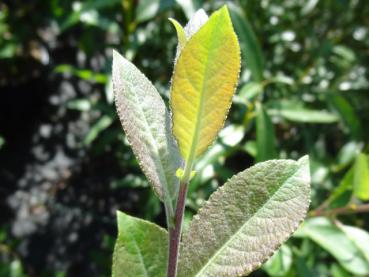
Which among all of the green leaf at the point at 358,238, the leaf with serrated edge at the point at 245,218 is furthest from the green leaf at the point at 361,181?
the leaf with serrated edge at the point at 245,218

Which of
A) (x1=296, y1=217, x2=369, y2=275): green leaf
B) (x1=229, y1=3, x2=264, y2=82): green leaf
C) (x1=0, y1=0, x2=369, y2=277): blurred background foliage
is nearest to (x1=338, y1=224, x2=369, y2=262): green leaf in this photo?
Result: (x1=0, y1=0, x2=369, y2=277): blurred background foliage

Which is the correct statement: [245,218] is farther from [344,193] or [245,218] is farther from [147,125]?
[344,193]

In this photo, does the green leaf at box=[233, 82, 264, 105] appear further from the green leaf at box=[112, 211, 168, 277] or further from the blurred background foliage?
the green leaf at box=[112, 211, 168, 277]

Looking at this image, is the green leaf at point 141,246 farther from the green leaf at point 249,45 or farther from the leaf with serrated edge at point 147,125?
the green leaf at point 249,45

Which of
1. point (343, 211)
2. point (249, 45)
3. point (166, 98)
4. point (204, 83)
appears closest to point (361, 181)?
point (343, 211)

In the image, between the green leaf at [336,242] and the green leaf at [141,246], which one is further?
the green leaf at [336,242]

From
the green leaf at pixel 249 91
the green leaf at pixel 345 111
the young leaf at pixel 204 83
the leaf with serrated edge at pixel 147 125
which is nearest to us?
the young leaf at pixel 204 83

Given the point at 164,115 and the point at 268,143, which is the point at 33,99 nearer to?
the point at 268,143
